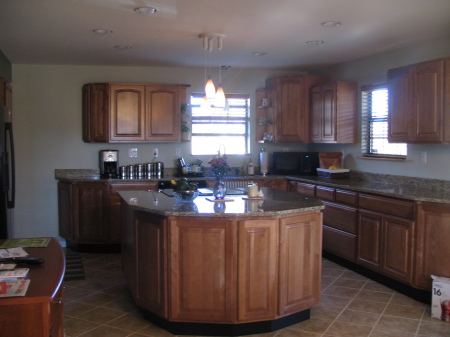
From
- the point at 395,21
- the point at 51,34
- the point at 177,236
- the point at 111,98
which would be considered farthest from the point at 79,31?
the point at 395,21

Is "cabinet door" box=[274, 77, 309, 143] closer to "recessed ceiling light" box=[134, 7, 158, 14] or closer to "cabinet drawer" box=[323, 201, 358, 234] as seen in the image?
"cabinet drawer" box=[323, 201, 358, 234]

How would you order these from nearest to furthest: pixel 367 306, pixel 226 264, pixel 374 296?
pixel 226 264 → pixel 367 306 → pixel 374 296

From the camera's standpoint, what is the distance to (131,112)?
19.2ft

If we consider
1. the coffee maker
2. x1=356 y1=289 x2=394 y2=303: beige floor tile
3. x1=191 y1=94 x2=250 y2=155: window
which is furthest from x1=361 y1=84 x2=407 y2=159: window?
the coffee maker

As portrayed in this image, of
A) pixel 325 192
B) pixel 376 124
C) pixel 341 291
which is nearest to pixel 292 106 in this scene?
pixel 376 124

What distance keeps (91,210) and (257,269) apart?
121 inches

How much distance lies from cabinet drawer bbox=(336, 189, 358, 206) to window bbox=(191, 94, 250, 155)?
2.09 metres

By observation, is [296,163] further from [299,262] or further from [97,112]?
[299,262]

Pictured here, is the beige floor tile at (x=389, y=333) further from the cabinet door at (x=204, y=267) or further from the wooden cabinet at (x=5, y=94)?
the wooden cabinet at (x=5, y=94)

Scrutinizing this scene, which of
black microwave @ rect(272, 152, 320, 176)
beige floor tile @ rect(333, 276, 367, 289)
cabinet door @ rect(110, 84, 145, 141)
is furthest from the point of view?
black microwave @ rect(272, 152, 320, 176)

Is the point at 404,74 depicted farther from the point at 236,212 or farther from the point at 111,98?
the point at 111,98

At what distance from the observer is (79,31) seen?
4145mm

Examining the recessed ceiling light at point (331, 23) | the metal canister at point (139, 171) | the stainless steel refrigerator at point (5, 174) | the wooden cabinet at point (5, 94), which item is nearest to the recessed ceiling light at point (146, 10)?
the recessed ceiling light at point (331, 23)

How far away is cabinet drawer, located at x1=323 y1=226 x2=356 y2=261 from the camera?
466 cm
